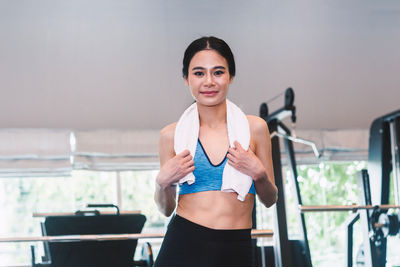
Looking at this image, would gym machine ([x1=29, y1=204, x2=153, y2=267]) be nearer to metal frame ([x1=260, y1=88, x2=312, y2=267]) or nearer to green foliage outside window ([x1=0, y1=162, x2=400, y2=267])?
metal frame ([x1=260, y1=88, x2=312, y2=267])

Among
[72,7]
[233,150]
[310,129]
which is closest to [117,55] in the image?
[72,7]

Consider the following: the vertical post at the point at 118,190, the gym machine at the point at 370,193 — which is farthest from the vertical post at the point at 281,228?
the vertical post at the point at 118,190

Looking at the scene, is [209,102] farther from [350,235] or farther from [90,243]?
[350,235]

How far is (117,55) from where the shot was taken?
4.57 metres

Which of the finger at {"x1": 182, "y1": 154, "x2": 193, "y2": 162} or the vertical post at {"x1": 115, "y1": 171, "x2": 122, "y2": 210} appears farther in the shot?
the vertical post at {"x1": 115, "y1": 171, "x2": 122, "y2": 210}

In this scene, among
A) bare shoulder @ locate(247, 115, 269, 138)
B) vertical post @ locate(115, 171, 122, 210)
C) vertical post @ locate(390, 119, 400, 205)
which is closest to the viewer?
bare shoulder @ locate(247, 115, 269, 138)

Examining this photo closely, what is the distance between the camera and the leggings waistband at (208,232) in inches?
47.6

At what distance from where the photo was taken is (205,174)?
1.25m

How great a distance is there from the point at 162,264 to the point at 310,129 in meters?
3.87

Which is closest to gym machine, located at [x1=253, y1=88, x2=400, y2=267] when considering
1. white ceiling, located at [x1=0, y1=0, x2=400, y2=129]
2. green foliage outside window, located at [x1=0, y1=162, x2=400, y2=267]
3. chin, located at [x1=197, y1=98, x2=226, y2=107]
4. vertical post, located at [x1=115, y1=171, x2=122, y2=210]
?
green foliage outside window, located at [x1=0, y1=162, x2=400, y2=267]

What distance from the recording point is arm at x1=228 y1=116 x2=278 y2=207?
3.98 feet

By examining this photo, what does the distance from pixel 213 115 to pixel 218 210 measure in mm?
254

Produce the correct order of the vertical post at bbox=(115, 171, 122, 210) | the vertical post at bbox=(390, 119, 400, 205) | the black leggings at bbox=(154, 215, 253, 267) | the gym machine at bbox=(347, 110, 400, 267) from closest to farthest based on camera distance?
the black leggings at bbox=(154, 215, 253, 267) < the gym machine at bbox=(347, 110, 400, 267) < the vertical post at bbox=(390, 119, 400, 205) < the vertical post at bbox=(115, 171, 122, 210)

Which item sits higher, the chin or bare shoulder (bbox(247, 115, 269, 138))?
the chin
